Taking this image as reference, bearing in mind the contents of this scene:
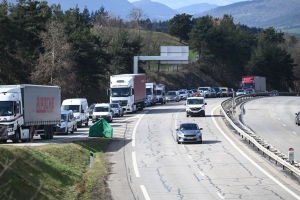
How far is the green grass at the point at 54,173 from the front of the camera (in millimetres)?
17422

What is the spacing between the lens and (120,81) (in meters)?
64.8

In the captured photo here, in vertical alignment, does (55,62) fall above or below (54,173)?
above

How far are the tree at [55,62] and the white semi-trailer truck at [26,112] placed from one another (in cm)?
2240

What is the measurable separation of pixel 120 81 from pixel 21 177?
153ft

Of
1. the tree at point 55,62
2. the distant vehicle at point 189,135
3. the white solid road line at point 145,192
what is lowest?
the white solid road line at point 145,192

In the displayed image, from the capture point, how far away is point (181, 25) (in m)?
161

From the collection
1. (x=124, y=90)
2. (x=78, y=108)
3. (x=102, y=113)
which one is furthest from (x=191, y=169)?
(x=124, y=90)

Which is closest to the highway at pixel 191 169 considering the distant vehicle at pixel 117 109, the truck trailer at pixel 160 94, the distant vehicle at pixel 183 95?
the distant vehicle at pixel 117 109

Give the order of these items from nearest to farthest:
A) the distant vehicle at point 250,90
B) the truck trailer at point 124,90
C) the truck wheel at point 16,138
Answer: the truck wheel at point 16,138 < the truck trailer at point 124,90 < the distant vehicle at point 250,90

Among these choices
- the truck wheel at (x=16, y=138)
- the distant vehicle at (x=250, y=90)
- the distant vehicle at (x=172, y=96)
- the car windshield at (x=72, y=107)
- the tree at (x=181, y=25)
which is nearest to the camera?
the truck wheel at (x=16, y=138)

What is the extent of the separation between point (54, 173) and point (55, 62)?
137 ft

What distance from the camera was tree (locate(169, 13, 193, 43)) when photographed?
16084 centimetres

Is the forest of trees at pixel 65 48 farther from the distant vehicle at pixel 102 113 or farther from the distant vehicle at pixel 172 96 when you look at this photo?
the distant vehicle at pixel 172 96

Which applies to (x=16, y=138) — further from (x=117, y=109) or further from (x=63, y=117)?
(x=117, y=109)
